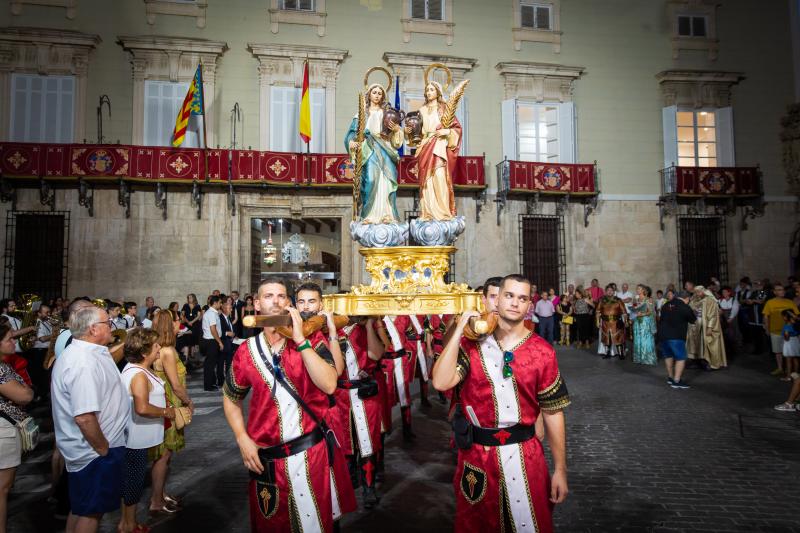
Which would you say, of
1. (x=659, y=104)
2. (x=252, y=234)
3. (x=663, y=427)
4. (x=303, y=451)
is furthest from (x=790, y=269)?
(x=303, y=451)

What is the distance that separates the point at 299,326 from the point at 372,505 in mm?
2860

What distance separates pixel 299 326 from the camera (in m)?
2.90

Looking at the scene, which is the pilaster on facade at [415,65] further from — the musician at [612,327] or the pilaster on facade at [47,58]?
the pilaster on facade at [47,58]

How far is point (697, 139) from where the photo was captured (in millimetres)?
19688

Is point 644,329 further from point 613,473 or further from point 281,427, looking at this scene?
point 281,427

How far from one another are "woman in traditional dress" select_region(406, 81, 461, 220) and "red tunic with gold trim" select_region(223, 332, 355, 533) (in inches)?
90.4

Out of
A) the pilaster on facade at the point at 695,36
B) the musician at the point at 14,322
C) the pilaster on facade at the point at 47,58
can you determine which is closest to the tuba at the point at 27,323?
the musician at the point at 14,322

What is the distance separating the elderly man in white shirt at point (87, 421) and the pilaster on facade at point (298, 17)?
1618 cm

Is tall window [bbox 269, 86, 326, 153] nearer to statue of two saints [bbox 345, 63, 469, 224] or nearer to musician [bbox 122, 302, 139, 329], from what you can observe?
musician [bbox 122, 302, 139, 329]

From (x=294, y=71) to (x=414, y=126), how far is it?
1368 cm

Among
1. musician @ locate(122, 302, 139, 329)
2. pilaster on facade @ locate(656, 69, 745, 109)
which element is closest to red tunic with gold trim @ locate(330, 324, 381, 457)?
musician @ locate(122, 302, 139, 329)

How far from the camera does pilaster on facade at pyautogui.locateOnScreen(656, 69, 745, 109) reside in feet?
64.0

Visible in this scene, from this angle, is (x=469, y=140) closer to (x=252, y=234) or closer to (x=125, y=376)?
(x=252, y=234)

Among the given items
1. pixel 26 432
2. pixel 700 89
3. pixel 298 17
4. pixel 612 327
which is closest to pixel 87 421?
pixel 26 432
